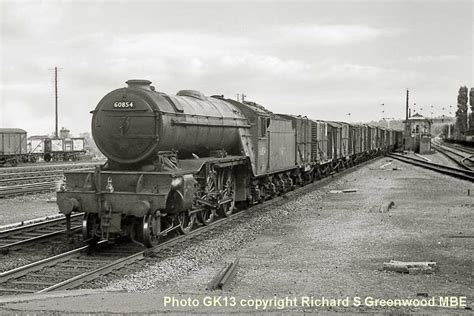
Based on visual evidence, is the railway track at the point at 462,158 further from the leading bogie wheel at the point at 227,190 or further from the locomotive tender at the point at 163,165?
the leading bogie wheel at the point at 227,190

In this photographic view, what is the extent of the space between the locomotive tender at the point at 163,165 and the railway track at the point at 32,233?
1183mm

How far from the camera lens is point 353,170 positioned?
3247cm

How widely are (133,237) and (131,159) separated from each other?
1.61m

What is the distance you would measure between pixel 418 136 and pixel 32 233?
53.2 meters

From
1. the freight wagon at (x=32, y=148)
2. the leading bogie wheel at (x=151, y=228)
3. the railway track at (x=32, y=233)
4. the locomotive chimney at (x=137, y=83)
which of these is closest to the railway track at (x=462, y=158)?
the locomotive chimney at (x=137, y=83)

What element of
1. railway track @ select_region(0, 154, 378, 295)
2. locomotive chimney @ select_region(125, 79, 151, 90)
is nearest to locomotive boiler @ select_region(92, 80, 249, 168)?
locomotive chimney @ select_region(125, 79, 151, 90)

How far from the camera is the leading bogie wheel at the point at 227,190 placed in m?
13.6

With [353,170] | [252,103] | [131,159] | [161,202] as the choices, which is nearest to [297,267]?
[161,202]

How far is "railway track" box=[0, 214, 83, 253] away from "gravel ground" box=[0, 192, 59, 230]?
5.33 ft

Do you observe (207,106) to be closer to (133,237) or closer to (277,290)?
(133,237)

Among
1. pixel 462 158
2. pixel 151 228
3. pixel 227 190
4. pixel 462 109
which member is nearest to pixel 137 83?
pixel 151 228

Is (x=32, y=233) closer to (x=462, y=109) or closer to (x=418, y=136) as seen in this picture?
(x=418, y=136)

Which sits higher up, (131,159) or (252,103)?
(252,103)

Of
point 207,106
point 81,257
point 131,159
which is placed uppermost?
point 207,106
